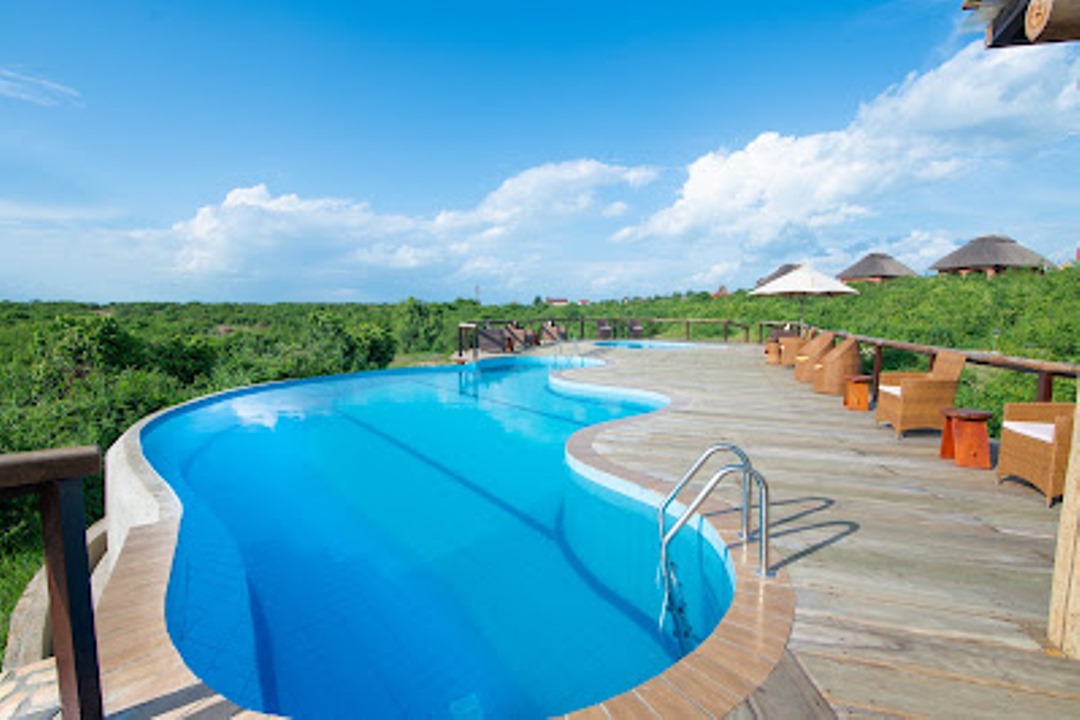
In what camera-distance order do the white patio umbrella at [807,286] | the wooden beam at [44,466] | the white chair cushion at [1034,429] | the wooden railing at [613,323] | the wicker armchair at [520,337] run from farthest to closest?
the wooden railing at [613,323]
the wicker armchair at [520,337]
the white patio umbrella at [807,286]
the white chair cushion at [1034,429]
the wooden beam at [44,466]

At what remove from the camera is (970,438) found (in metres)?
4.14

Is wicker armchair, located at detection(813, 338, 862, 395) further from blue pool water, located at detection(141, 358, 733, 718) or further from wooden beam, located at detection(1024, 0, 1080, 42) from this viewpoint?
wooden beam, located at detection(1024, 0, 1080, 42)

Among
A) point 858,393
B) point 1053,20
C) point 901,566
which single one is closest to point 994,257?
point 858,393

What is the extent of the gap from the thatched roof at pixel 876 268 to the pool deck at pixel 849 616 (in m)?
21.8

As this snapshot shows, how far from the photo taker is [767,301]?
2081 centimetres

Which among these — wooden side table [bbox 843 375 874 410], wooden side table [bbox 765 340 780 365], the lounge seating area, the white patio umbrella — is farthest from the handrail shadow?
wooden side table [bbox 765 340 780 365]

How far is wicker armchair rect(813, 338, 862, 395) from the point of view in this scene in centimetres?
722

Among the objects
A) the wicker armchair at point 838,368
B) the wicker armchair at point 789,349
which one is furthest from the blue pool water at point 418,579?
the wicker armchair at point 789,349

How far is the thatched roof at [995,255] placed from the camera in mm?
19984

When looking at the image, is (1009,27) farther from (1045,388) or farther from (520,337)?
(520,337)

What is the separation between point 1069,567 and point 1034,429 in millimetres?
2265

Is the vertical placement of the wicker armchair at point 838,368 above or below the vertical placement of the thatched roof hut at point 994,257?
below

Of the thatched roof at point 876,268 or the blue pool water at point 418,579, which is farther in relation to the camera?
the thatched roof at point 876,268

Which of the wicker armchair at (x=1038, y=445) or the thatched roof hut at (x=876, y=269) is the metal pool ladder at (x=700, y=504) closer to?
the wicker armchair at (x=1038, y=445)
